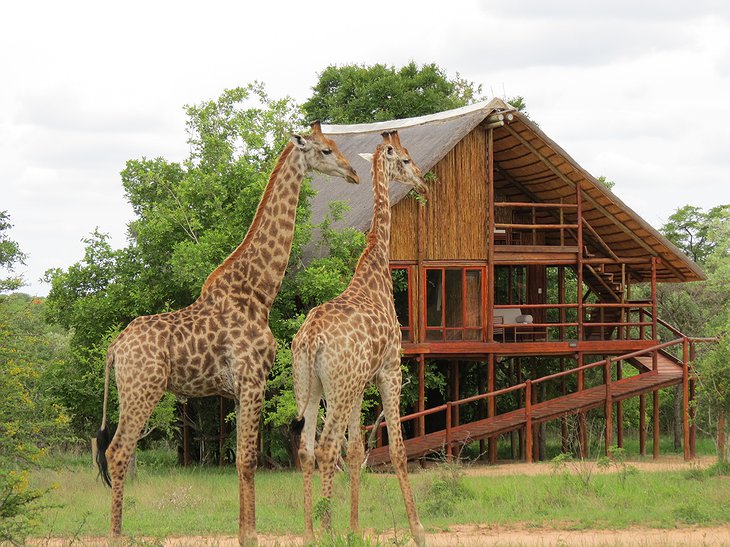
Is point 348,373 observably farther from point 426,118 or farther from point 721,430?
point 426,118

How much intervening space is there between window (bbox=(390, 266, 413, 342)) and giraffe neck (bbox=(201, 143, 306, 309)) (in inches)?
515

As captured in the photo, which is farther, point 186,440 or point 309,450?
point 186,440

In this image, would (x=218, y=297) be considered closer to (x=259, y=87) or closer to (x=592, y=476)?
(x=592, y=476)

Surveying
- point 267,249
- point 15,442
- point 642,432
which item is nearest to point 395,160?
point 267,249

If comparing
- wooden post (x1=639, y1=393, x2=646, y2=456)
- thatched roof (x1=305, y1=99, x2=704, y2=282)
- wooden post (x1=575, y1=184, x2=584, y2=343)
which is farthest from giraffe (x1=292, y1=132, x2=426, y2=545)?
wooden post (x1=639, y1=393, x2=646, y2=456)

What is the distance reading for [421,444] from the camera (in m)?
22.6

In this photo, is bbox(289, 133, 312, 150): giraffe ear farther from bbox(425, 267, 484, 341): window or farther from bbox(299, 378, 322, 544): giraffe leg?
bbox(425, 267, 484, 341): window

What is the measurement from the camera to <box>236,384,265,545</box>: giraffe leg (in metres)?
9.70

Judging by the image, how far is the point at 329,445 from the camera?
405 inches

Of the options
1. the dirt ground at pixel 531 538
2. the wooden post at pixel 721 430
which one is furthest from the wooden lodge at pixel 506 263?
the dirt ground at pixel 531 538

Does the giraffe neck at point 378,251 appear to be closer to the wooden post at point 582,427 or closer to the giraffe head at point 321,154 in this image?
the giraffe head at point 321,154

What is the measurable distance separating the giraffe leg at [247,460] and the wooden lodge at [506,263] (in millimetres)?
12023

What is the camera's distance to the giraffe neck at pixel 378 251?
11.4 meters

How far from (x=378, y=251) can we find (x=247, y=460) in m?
2.92
